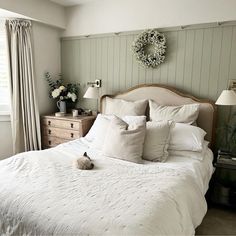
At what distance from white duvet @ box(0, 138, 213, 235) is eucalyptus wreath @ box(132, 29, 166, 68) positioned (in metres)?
1.52

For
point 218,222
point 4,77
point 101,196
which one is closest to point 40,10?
point 4,77

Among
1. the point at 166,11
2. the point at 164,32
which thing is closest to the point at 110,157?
the point at 164,32

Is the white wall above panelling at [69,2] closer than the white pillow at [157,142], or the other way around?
the white pillow at [157,142]

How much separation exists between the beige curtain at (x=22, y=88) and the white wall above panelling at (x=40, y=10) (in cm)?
21

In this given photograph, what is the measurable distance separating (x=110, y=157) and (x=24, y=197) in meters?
0.98

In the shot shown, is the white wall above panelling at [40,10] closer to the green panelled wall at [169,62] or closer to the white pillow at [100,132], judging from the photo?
the green panelled wall at [169,62]

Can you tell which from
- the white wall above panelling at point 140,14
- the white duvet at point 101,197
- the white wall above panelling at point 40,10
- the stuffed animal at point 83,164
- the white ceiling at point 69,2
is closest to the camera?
the white duvet at point 101,197

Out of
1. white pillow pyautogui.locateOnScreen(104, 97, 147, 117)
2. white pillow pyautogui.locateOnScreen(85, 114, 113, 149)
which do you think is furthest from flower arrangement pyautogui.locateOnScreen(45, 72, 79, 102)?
white pillow pyautogui.locateOnScreen(85, 114, 113, 149)

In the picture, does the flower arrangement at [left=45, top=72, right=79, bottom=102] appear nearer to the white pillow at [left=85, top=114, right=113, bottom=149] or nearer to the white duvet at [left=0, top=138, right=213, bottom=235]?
the white pillow at [left=85, top=114, right=113, bottom=149]

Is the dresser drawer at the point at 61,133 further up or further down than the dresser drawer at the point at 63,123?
further down

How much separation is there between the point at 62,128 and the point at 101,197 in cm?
212

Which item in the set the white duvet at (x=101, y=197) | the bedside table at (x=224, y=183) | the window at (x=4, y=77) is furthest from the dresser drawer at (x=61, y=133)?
the bedside table at (x=224, y=183)

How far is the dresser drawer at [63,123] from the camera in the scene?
3361mm

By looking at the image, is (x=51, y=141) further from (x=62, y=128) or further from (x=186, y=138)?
(x=186, y=138)
